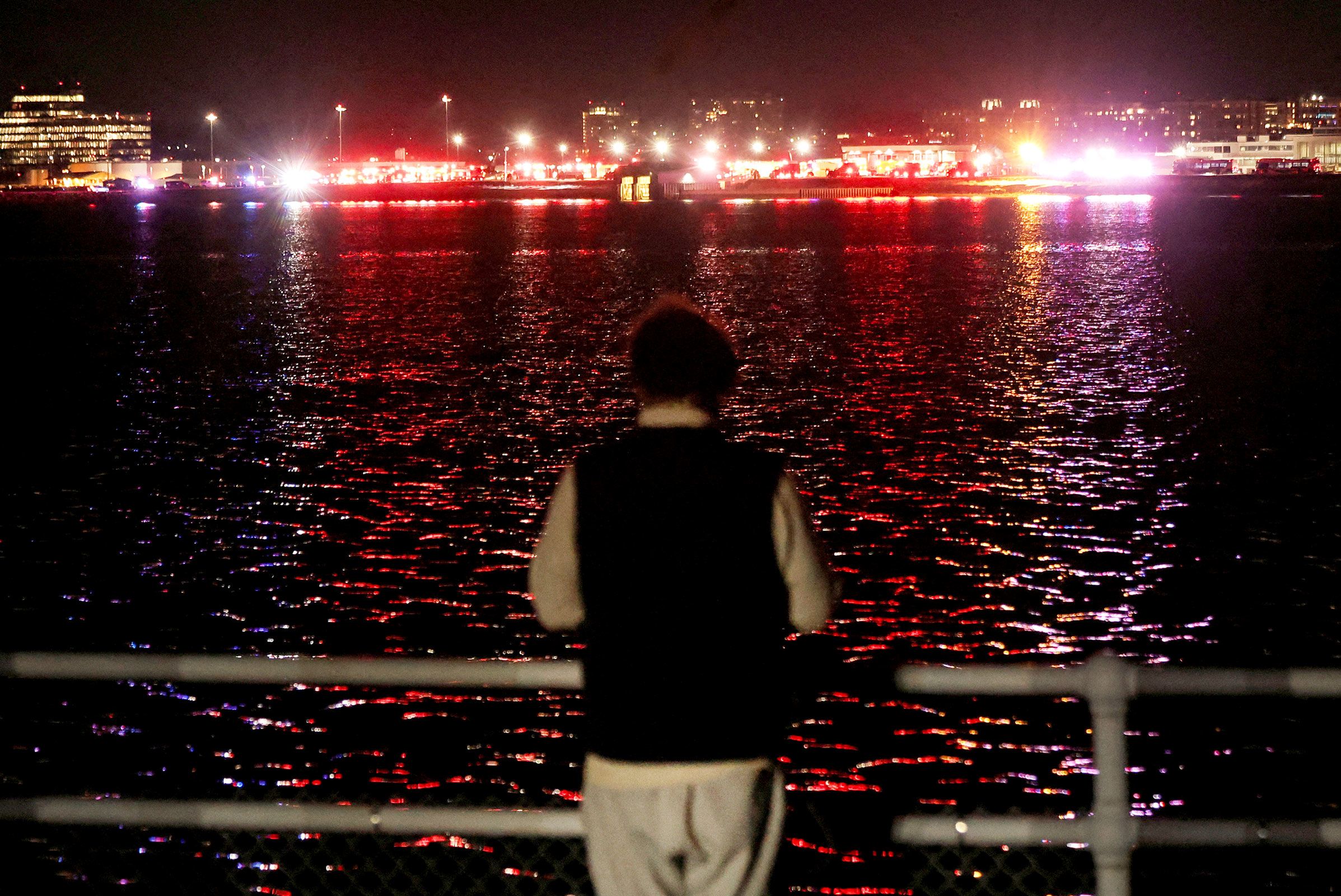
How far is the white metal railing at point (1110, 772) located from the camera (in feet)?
13.6

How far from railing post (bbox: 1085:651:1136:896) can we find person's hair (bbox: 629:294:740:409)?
4.36ft

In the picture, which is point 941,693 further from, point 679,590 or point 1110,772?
point 679,590

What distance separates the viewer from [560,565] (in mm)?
3859

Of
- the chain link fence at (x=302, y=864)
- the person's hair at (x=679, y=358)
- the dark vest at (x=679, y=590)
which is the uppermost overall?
the person's hair at (x=679, y=358)

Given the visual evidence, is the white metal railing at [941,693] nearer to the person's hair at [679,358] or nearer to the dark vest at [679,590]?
the dark vest at [679,590]

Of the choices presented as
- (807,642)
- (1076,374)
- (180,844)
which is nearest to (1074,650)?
(807,642)

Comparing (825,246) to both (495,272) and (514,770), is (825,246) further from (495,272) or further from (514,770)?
(514,770)

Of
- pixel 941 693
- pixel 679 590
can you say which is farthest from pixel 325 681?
pixel 941 693

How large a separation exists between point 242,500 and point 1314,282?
5374cm

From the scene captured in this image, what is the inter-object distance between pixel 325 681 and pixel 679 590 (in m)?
1.21

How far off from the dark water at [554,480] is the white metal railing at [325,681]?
892 millimetres

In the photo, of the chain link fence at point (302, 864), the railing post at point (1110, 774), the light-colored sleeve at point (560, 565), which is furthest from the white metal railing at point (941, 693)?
the chain link fence at point (302, 864)

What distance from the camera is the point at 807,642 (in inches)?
663

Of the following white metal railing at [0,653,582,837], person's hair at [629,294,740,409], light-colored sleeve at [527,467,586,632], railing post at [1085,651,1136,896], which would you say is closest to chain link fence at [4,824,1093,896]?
white metal railing at [0,653,582,837]
